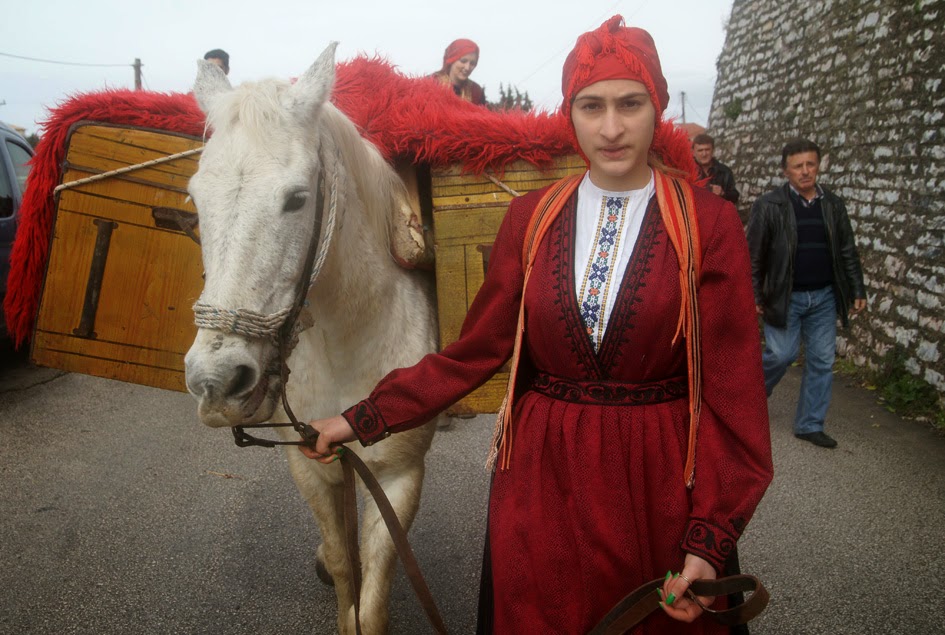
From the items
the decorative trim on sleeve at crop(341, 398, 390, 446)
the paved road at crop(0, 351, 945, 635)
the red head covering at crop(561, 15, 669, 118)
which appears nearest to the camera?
the red head covering at crop(561, 15, 669, 118)

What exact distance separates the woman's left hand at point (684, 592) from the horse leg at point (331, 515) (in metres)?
1.39

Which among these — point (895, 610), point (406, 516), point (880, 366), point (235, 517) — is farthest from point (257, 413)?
point (880, 366)

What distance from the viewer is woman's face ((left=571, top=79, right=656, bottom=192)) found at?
152 cm

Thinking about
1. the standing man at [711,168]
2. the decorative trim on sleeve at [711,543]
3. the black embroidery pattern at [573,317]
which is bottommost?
the decorative trim on sleeve at [711,543]

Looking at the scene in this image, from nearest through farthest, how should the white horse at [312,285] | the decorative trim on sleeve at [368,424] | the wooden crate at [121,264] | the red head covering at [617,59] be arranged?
the red head covering at [617,59] → the white horse at [312,285] → the decorative trim on sleeve at [368,424] → the wooden crate at [121,264]

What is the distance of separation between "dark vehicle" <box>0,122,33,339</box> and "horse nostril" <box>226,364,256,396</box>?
5.09 meters

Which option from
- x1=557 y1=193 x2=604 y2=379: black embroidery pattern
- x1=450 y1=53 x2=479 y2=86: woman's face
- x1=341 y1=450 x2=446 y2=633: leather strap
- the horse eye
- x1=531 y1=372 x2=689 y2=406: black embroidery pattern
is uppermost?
x1=450 y1=53 x2=479 y2=86: woman's face

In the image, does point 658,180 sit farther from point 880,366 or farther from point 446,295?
point 880,366

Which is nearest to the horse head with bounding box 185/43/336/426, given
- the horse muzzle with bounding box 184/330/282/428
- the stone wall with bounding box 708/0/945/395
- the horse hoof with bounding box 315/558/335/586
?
the horse muzzle with bounding box 184/330/282/428

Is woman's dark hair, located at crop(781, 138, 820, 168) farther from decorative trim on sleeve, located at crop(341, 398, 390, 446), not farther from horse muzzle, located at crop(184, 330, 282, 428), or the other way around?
horse muzzle, located at crop(184, 330, 282, 428)

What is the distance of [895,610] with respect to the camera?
10.1 feet

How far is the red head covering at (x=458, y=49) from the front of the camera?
195 inches

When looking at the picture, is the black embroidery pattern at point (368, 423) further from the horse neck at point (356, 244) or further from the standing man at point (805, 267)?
the standing man at point (805, 267)

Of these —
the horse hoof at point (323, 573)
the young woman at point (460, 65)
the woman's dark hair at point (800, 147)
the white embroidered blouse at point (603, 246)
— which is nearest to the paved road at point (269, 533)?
the horse hoof at point (323, 573)
